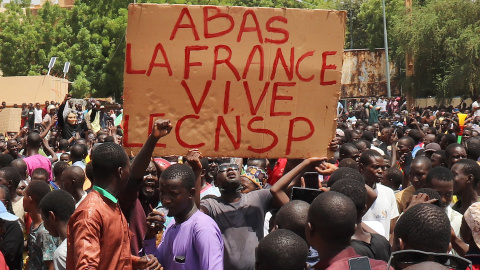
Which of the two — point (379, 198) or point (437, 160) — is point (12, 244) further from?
point (437, 160)

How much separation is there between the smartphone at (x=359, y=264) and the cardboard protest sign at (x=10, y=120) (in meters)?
19.5

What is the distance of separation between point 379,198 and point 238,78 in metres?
1.68

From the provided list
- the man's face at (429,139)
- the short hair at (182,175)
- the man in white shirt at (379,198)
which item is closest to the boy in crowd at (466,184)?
the man in white shirt at (379,198)

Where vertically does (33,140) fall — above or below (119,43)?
below

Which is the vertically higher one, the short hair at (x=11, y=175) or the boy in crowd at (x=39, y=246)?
the short hair at (x=11, y=175)

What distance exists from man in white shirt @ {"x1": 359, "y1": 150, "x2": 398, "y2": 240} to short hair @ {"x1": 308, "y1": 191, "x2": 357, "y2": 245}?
8.16ft

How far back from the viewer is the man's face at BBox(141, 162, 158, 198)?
6.46m

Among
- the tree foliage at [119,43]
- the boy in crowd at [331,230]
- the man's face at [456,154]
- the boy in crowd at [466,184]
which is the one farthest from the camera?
the tree foliage at [119,43]

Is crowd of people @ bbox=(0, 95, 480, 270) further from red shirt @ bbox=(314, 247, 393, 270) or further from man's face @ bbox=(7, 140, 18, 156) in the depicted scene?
man's face @ bbox=(7, 140, 18, 156)

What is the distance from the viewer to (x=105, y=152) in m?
4.02

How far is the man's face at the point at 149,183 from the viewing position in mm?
6465

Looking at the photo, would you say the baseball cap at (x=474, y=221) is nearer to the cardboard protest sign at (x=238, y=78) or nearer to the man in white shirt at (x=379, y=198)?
the cardboard protest sign at (x=238, y=78)

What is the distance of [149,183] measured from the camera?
6.49m

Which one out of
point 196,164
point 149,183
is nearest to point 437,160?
point 149,183
